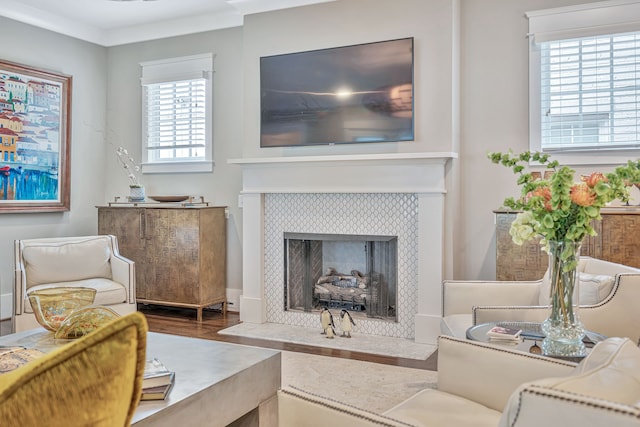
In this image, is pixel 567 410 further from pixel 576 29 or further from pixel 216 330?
pixel 216 330

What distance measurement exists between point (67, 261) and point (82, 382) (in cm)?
382

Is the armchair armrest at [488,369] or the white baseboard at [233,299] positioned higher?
the armchair armrest at [488,369]

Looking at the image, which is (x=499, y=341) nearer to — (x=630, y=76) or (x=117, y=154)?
(x=630, y=76)

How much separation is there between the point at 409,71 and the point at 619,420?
11.6 ft

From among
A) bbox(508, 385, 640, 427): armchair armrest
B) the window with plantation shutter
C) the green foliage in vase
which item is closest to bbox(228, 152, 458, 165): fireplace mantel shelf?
the window with plantation shutter

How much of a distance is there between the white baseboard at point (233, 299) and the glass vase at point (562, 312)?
3551mm

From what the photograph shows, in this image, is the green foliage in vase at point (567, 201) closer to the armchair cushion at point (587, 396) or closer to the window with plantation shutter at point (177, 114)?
the armchair cushion at point (587, 396)

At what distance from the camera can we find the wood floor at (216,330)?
3604mm

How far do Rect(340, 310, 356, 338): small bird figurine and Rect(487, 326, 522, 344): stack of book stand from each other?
200 centimetres

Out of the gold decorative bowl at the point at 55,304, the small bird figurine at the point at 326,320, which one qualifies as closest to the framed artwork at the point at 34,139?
the gold decorative bowl at the point at 55,304

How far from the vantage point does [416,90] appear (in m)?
4.12

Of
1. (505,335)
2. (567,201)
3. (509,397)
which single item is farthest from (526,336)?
(509,397)

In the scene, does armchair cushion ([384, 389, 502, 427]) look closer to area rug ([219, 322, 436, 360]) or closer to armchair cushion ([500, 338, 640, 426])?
armchair cushion ([500, 338, 640, 426])

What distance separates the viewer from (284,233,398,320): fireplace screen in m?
4.31
